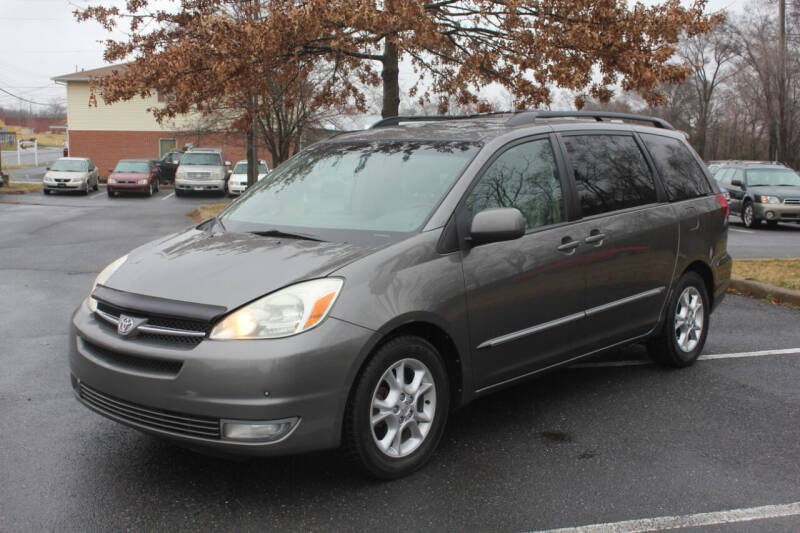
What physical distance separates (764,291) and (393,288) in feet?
21.8

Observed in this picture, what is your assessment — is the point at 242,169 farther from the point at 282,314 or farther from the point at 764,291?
the point at 282,314

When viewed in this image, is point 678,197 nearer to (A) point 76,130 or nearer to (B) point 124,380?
(B) point 124,380

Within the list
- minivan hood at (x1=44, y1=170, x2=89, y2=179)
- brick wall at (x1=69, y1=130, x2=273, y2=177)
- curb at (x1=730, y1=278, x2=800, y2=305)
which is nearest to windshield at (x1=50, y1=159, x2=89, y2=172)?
minivan hood at (x1=44, y1=170, x2=89, y2=179)

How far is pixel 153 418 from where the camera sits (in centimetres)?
349

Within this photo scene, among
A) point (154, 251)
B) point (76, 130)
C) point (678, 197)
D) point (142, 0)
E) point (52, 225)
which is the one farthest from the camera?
point (76, 130)

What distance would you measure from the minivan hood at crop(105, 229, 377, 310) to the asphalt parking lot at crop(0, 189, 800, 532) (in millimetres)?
938

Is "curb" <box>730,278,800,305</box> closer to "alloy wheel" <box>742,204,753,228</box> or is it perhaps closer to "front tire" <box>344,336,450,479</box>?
"front tire" <box>344,336,450,479</box>

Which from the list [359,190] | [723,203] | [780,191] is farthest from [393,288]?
[780,191]

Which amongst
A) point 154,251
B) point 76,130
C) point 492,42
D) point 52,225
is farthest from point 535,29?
point 76,130

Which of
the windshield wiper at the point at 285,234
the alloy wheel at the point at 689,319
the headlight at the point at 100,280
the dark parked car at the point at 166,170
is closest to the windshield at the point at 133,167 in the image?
the dark parked car at the point at 166,170

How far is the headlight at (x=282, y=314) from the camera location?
3.39 meters

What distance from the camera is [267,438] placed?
339 cm

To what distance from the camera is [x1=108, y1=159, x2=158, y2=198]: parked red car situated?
33.2m

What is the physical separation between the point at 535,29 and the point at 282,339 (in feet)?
34.3
